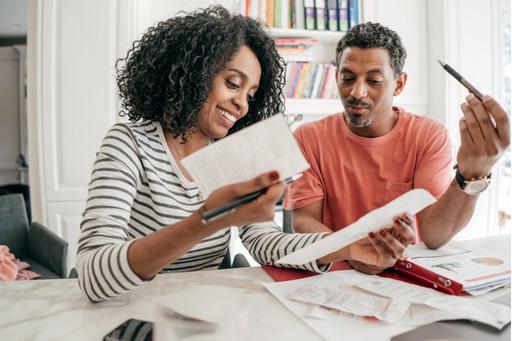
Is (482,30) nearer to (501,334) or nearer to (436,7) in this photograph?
(436,7)

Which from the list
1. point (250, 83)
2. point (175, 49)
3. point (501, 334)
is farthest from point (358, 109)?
point (501, 334)

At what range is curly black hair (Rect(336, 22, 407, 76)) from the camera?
1.45 meters

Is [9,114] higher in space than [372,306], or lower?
higher

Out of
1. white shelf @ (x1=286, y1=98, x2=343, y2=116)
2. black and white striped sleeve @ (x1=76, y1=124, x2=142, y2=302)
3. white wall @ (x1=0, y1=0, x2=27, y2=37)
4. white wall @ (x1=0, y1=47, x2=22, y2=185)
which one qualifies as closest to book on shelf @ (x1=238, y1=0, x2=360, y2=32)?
white shelf @ (x1=286, y1=98, x2=343, y2=116)

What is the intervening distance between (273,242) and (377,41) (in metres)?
0.87

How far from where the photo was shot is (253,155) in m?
0.65

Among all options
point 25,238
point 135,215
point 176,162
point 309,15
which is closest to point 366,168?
point 176,162

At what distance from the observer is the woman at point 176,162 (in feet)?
2.37

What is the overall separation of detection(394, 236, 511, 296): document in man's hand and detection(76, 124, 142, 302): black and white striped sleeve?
1.92 feet

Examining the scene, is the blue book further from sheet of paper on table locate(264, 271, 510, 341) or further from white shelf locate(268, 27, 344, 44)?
sheet of paper on table locate(264, 271, 510, 341)

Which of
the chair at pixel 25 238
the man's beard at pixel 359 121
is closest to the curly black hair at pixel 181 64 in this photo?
the man's beard at pixel 359 121

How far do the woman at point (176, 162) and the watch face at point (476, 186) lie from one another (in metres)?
0.36

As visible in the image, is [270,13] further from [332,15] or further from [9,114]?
[9,114]

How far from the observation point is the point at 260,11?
2.51m
